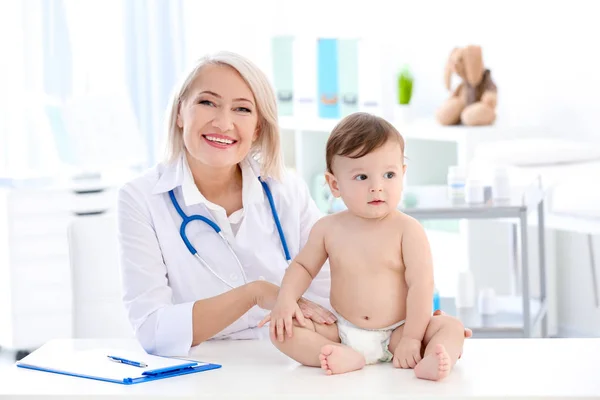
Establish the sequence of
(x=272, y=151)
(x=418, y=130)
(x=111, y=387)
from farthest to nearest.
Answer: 1. (x=418, y=130)
2. (x=272, y=151)
3. (x=111, y=387)

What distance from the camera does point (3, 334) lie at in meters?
3.71

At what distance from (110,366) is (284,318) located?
11.0 inches

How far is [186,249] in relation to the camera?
1865 mm

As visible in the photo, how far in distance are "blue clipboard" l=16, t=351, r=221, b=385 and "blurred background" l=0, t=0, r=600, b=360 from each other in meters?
1.79

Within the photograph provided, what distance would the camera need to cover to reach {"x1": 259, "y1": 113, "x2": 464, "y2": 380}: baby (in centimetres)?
149

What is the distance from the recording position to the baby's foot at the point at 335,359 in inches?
56.1

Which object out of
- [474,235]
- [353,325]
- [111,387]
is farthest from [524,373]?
[474,235]

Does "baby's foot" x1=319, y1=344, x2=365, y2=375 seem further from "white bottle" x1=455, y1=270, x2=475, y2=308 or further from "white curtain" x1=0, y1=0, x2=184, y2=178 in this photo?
"white curtain" x1=0, y1=0, x2=184, y2=178

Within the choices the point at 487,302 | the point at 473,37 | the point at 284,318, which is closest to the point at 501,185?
the point at 487,302

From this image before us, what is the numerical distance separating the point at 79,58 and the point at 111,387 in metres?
2.83

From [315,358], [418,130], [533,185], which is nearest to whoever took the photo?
[315,358]

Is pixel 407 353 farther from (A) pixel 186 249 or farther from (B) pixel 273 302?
(A) pixel 186 249

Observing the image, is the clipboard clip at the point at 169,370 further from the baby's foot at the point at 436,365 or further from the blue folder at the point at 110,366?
the baby's foot at the point at 436,365

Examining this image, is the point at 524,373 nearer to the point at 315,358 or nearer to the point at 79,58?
the point at 315,358
